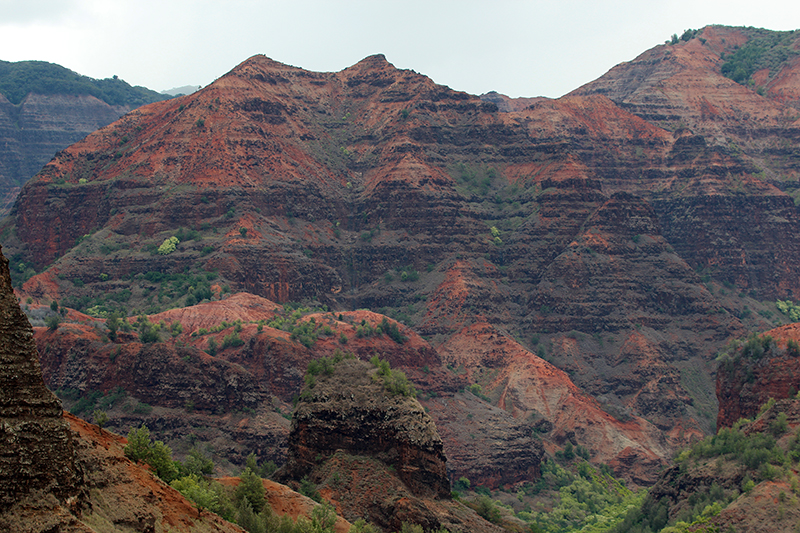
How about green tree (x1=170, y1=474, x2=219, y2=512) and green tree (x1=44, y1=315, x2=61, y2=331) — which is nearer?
green tree (x1=170, y1=474, x2=219, y2=512)

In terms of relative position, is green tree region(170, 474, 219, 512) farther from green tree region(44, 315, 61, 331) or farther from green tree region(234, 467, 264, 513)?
green tree region(44, 315, 61, 331)

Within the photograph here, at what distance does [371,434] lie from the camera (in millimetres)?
60875

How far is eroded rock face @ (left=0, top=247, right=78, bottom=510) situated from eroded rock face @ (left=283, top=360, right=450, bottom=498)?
3176cm

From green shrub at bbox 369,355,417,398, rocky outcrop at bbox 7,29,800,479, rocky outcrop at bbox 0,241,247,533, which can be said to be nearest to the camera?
rocky outcrop at bbox 0,241,247,533

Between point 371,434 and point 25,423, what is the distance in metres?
34.2

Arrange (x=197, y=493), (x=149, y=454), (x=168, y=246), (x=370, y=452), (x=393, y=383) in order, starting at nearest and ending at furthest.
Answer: (x=197, y=493)
(x=149, y=454)
(x=370, y=452)
(x=393, y=383)
(x=168, y=246)

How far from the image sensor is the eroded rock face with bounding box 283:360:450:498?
59.8 meters

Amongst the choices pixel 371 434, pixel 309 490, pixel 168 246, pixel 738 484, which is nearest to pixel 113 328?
pixel 371 434

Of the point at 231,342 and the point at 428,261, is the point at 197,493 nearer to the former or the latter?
the point at 231,342

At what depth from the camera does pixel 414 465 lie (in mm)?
59688

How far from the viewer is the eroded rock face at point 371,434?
5984 centimetres

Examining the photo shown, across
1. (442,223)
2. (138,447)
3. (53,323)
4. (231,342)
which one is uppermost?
(442,223)

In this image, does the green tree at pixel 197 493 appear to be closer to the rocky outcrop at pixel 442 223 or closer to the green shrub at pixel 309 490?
the green shrub at pixel 309 490

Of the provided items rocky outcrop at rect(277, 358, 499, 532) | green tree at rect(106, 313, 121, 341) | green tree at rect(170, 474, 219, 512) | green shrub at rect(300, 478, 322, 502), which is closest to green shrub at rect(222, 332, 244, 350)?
green tree at rect(106, 313, 121, 341)
